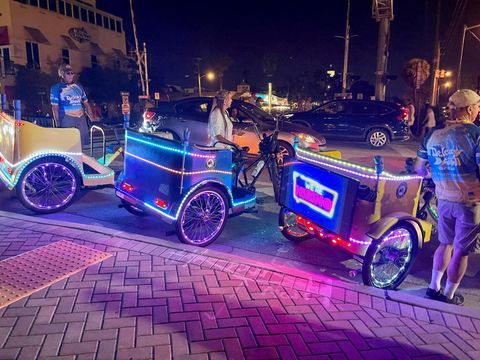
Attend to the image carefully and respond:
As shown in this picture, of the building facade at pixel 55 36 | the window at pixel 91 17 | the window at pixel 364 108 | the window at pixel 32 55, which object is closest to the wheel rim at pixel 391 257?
the window at pixel 364 108

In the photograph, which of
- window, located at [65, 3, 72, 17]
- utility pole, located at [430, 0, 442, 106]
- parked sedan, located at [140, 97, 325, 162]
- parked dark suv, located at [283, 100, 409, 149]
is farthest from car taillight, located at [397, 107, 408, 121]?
window, located at [65, 3, 72, 17]

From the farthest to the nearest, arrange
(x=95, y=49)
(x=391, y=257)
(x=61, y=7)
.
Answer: (x=95, y=49), (x=61, y=7), (x=391, y=257)

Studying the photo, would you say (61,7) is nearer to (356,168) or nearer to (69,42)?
(69,42)

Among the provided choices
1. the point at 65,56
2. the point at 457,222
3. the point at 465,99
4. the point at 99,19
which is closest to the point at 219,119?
the point at 465,99

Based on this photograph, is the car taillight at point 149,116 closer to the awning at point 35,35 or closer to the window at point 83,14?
the awning at point 35,35

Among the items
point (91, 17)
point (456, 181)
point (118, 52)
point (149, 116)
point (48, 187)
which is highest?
point (91, 17)

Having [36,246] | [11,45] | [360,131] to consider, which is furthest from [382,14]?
[11,45]

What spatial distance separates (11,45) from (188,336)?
43.9 m

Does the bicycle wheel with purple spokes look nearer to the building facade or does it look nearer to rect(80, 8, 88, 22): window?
the building facade

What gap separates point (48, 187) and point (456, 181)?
542 cm

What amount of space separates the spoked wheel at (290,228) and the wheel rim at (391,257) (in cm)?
129

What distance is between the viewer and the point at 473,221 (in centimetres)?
362

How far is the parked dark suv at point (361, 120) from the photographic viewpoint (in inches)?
588

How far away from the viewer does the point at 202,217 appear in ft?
16.7
